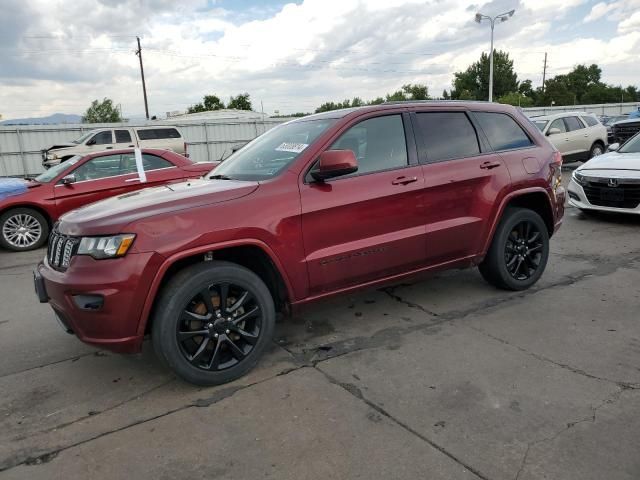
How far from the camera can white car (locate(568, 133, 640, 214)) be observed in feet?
A: 24.9

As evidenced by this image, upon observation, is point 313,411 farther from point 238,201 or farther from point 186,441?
point 238,201

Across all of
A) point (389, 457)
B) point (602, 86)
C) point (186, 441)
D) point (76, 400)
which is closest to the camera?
point (389, 457)

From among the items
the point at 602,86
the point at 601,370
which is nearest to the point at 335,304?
the point at 601,370

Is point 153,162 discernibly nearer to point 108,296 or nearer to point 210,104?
point 108,296

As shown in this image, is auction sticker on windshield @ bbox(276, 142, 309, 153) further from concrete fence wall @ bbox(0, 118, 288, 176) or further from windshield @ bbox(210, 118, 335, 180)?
concrete fence wall @ bbox(0, 118, 288, 176)

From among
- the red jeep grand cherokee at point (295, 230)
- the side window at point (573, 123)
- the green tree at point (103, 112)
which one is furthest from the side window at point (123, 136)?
the green tree at point (103, 112)

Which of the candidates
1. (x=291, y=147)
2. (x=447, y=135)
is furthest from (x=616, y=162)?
(x=291, y=147)

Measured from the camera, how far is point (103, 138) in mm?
17859

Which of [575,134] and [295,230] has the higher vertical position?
[575,134]

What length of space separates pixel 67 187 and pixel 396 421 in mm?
7252

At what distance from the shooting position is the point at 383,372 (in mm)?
3439

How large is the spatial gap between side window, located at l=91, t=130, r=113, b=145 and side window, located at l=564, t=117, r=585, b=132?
14.8 metres

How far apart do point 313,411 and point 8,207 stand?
22.9 feet

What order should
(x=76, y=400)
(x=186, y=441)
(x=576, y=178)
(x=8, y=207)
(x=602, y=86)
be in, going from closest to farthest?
(x=186, y=441) → (x=76, y=400) → (x=8, y=207) → (x=576, y=178) → (x=602, y=86)
